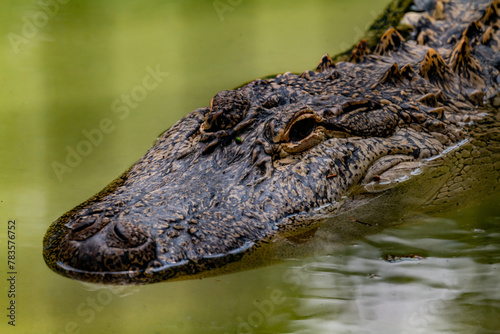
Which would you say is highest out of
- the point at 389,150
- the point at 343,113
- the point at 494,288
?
the point at 343,113

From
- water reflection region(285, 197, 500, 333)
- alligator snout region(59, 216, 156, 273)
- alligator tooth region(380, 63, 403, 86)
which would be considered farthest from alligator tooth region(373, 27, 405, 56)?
alligator snout region(59, 216, 156, 273)

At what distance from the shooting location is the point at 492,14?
7.64 m

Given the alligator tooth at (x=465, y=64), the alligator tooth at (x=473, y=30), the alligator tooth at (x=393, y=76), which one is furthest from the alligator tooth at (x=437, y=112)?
the alligator tooth at (x=473, y=30)

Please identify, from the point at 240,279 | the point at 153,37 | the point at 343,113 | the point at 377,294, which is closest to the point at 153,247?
the point at 240,279

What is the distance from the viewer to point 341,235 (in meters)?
4.93

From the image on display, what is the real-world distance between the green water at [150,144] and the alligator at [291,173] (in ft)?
0.69

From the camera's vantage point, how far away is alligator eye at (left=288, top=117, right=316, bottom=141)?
522 centimetres

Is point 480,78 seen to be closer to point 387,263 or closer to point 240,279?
point 387,263

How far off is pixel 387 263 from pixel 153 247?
1581mm
